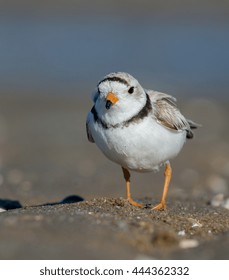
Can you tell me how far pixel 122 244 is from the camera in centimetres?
475

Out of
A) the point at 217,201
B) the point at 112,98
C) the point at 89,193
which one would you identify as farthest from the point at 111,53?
the point at 112,98

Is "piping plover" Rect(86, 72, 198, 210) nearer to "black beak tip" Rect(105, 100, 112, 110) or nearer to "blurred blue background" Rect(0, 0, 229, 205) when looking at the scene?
"black beak tip" Rect(105, 100, 112, 110)

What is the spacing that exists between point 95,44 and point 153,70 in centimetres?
331

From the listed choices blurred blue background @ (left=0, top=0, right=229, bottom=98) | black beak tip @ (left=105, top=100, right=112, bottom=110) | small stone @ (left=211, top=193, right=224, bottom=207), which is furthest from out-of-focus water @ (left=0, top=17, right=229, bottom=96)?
black beak tip @ (left=105, top=100, right=112, bottom=110)

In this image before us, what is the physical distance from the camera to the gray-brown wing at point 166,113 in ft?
21.2

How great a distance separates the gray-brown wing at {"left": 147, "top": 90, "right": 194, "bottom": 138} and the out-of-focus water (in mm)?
8894

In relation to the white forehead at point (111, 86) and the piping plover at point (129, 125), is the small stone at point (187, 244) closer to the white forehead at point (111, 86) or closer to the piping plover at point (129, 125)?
the piping plover at point (129, 125)

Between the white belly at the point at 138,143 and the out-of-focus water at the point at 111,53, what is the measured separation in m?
9.40

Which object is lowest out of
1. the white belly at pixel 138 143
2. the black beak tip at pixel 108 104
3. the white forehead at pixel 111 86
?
the white belly at pixel 138 143

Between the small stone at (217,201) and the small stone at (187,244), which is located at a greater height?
the small stone at (217,201)

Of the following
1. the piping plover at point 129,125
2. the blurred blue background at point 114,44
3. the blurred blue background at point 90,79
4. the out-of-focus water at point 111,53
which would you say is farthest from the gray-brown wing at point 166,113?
the out-of-focus water at point 111,53

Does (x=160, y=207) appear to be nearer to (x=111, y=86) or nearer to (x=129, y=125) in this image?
(x=129, y=125)

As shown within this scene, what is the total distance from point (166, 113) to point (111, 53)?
13.5 m

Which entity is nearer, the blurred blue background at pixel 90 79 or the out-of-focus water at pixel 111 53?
the blurred blue background at pixel 90 79
